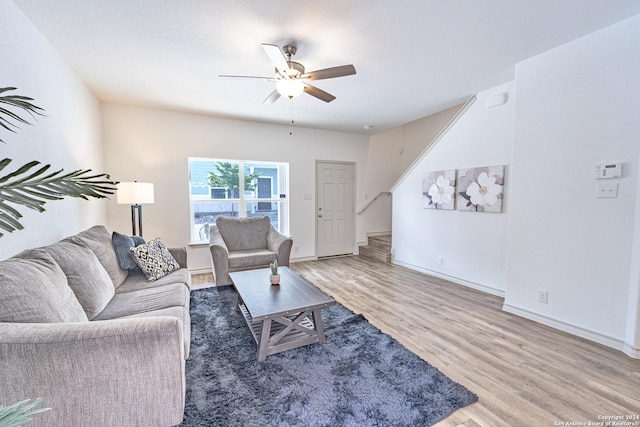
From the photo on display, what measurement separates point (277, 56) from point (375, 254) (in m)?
4.08

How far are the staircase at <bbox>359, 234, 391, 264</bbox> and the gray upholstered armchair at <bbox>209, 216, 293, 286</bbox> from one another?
2048 millimetres

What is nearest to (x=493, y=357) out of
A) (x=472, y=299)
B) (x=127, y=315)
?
(x=472, y=299)

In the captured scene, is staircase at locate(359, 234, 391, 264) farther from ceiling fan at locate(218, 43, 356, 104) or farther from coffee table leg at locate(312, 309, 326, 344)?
ceiling fan at locate(218, 43, 356, 104)

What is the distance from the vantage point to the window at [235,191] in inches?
173

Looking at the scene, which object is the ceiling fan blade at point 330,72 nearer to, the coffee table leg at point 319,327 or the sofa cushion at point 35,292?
the coffee table leg at point 319,327

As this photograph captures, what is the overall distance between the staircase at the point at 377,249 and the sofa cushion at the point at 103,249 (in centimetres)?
394

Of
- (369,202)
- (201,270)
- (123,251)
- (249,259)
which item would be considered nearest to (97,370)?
(123,251)

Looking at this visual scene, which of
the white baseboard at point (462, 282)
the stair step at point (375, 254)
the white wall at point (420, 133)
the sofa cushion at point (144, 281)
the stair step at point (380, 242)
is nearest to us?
the sofa cushion at point (144, 281)

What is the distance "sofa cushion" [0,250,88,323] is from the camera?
120 cm

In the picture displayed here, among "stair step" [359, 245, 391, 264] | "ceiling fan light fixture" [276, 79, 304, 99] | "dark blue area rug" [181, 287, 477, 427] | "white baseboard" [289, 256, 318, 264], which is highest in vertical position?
"ceiling fan light fixture" [276, 79, 304, 99]

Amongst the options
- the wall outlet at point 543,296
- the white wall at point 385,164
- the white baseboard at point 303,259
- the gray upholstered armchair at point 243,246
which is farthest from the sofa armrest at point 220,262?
the wall outlet at point 543,296

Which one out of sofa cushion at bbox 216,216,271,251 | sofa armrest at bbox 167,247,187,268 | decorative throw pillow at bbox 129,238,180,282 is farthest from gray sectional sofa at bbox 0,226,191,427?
sofa cushion at bbox 216,216,271,251

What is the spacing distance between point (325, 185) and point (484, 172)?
9.06 ft

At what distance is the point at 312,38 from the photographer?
7.44ft
